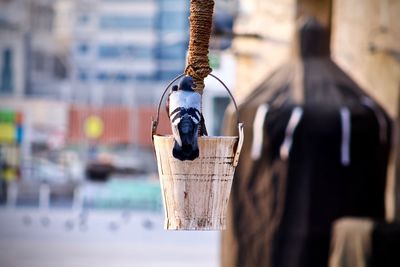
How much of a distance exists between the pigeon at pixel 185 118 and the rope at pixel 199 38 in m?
0.06

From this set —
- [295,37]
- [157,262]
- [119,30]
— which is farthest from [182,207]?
[119,30]

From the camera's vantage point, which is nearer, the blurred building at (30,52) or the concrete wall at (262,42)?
the concrete wall at (262,42)

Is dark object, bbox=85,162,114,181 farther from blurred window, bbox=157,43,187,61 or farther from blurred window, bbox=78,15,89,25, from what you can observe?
blurred window, bbox=78,15,89,25

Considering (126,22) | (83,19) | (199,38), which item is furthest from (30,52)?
(199,38)

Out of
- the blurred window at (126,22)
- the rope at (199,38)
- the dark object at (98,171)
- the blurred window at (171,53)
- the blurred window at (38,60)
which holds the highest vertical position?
the blurred window at (126,22)

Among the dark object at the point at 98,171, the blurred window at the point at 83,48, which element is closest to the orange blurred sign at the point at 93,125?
the dark object at the point at 98,171

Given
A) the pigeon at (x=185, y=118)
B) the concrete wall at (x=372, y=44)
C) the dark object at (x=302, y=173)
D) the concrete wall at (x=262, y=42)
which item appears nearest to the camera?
the pigeon at (x=185, y=118)

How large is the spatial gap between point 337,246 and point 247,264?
56 centimetres

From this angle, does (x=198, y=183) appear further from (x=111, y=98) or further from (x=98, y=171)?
(x=111, y=98)

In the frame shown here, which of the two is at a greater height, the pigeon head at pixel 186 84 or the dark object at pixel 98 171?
the pigeon head at pixel 186 84

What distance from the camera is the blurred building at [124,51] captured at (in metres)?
48.6

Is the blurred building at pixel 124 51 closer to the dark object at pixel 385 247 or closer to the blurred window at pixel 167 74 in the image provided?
the blurred window at pixel 167 74

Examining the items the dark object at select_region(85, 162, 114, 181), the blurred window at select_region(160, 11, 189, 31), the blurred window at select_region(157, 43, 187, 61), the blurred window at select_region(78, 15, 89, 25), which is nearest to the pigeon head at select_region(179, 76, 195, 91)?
the dark object at select_region(85, 162, 114, 181)

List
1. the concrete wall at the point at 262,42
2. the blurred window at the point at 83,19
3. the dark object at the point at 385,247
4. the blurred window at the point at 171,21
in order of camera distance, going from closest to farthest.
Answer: the dark object at the point at 385,247, the concrete wall at the point at 262,42, the blurred window at the point at 171,21, the blurred window at the point at 83,19
